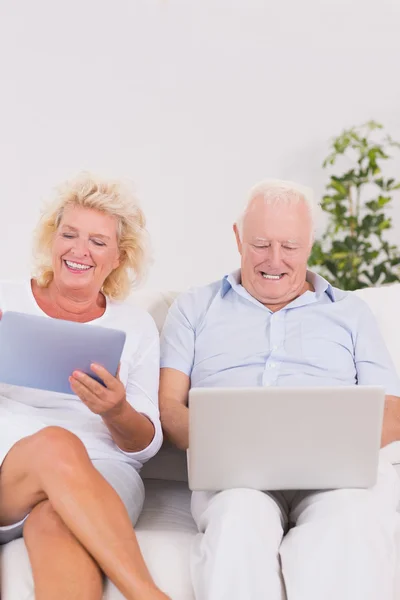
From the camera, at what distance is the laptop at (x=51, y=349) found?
5.19ft

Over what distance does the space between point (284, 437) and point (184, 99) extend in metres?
2.27

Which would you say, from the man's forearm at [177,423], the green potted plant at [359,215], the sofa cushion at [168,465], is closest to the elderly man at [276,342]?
the man's forearm at [177,423]

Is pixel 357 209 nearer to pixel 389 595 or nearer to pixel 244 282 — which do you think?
pixel 244 282

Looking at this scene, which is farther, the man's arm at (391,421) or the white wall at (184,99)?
the white wall at (184,99)

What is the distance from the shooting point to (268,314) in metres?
2.06

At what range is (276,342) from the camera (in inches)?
78.8

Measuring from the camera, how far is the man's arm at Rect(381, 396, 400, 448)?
1847mm

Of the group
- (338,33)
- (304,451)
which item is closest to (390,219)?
(338,33)

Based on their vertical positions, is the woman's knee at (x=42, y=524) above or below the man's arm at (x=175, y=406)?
below

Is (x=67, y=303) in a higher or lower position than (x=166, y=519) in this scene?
higher

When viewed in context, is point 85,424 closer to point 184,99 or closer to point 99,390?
point 99,390

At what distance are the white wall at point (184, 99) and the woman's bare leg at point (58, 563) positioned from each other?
205 centimetres

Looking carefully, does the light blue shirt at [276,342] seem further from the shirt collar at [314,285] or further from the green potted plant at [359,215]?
the green potted plant at [359,215]

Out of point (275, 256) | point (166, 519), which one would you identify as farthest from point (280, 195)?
point (166, 519)
